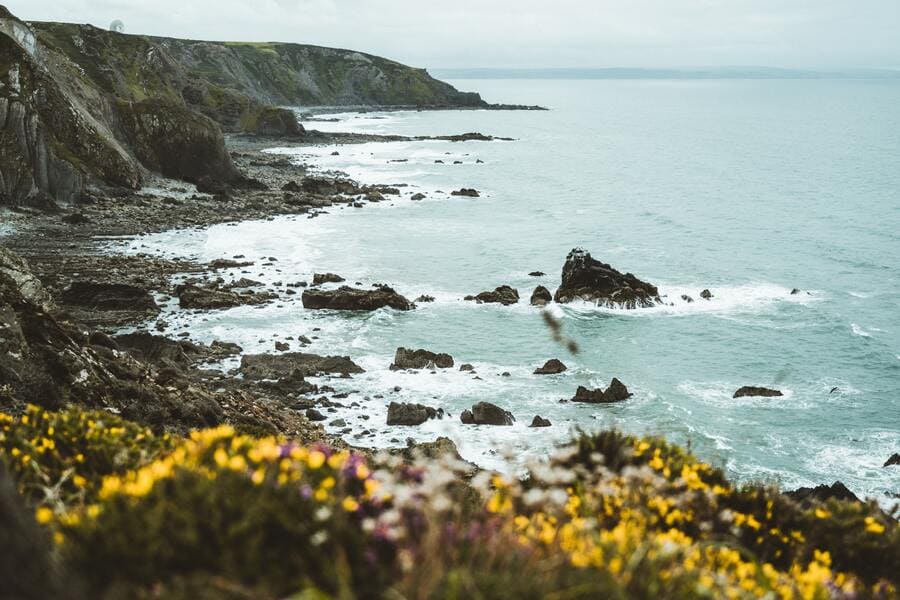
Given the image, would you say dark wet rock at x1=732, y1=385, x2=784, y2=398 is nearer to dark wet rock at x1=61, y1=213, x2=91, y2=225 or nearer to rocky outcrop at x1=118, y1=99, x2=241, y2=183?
dark wet rock at x1=61, y1=213, x2=91, y2=225

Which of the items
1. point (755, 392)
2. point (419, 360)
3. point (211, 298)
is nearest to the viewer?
point (755, 392)

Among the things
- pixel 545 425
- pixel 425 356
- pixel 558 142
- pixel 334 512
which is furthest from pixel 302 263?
pixel 558 142

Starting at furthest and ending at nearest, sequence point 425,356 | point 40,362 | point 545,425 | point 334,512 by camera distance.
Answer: point 425,356, point 545,425, point 40,362, point 334,512

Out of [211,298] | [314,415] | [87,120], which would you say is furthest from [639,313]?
[87,120]

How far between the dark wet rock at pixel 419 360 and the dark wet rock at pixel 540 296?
38.5 ft

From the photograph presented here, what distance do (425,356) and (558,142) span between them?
126m

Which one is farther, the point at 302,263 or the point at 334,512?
the point at 302,263

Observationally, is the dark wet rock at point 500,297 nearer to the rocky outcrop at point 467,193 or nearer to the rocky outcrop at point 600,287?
the rocky outcrop at point 600,287

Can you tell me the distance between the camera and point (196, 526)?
448 cm

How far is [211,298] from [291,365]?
9.88m

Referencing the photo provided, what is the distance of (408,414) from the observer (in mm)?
27609

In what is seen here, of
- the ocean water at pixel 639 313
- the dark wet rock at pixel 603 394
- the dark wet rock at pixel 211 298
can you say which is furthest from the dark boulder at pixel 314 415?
the dark wet rock at pixel 211 298

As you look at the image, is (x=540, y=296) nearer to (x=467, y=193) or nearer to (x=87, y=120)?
(x=467, y=193)

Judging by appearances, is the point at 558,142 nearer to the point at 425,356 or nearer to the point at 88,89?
the point at 88,89
